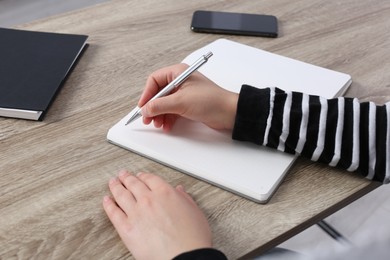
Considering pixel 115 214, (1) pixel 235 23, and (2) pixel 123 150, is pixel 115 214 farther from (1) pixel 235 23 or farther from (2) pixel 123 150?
(1) pixel 235 23

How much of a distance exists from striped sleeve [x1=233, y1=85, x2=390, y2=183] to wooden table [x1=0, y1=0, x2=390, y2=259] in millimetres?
23

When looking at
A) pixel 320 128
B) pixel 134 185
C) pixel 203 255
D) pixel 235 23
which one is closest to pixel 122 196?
pixel 134 185

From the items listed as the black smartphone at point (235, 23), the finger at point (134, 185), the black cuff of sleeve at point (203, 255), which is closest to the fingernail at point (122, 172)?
the finger at point (134, 185)

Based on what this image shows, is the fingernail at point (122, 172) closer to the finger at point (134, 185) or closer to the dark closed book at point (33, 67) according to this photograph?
the finger at point (134, 185)

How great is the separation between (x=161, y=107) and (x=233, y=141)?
0.11 m

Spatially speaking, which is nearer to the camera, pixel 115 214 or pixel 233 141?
pixel 115 214

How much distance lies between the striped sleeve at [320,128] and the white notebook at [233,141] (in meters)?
0.02

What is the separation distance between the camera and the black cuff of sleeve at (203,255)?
50 centimetres

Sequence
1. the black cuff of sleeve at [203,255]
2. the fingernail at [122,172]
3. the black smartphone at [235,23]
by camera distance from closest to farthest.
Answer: the black cuff of sleeve at [203,255], the fingernail at [122,172], the black smartphone at [235,23]

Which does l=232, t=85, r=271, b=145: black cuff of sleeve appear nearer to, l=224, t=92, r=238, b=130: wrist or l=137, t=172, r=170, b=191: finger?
l=224, t=92, r=238, b=130: wrist

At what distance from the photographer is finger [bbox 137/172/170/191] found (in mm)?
577

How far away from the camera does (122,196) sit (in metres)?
0.57

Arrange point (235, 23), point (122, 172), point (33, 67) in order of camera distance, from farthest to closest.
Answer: point (235, 23)
point (33, 67)
point (122, 172)

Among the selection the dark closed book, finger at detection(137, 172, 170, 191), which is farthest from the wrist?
the dark closed book
